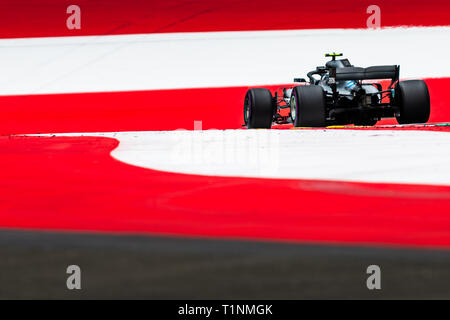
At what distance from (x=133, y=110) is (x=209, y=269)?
8.39 meters

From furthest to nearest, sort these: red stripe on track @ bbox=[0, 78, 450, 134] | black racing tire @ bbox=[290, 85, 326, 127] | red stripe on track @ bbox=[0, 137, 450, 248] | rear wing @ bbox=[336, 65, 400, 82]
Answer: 1. red stripe on track @ bbox=[0, 78, 450, 134]
2. rear wing @ bbox=[336, 65, 400, 82]
3. black racing tire @ bbox=[290, 85, 326, 127]
4. red stripe on track @ bbox=[0, 137, 450, 248]

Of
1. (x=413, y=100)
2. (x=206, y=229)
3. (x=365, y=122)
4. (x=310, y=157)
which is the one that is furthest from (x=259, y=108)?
(x=206, y=229)

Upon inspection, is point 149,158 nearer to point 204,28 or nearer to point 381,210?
point 381,210

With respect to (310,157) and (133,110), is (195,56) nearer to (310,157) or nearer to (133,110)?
(133,110)

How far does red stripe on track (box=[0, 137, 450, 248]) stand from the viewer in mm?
2154

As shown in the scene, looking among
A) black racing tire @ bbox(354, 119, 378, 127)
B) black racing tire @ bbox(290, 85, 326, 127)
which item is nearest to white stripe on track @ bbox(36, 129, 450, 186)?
black racing tire @ bbox(290, 85, 326, 127)

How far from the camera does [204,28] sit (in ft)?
33.5

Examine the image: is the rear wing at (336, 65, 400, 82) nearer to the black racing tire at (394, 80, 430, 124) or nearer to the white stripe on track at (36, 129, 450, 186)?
the black racing tire at (394, 80, 430, 124)

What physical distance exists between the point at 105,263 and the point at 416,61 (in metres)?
9.35

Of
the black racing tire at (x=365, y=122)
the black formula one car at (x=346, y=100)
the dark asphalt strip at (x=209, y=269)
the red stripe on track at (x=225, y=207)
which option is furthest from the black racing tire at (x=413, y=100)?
the dark asphalt strip at (x=209, y=269)

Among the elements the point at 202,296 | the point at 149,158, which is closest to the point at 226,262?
the point at 202,296

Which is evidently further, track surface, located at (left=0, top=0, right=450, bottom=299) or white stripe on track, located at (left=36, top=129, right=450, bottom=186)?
white stripe on track, located at (left=36, top=129, right=450, bottom=186)

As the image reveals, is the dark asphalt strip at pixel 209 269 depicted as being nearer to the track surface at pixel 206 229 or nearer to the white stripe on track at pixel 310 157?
the track surface at pixel 206 229

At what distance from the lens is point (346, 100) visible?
8516 millimetres
